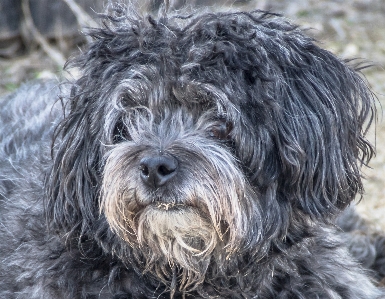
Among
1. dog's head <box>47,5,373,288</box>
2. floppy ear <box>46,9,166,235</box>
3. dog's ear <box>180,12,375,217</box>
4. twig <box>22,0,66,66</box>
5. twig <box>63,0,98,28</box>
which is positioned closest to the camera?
dog's head <box>47,5,373,288</box>

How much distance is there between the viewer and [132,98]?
3.71m

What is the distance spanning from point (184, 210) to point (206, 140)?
0.35 metres

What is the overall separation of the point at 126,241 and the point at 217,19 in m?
1.09

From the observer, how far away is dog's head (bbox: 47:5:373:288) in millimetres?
3490

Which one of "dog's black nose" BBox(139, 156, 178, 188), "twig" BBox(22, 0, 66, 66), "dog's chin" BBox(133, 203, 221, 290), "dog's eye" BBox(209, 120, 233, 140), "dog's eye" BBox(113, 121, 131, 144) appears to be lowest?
"twig" BBox(22, 0, 66, 66)

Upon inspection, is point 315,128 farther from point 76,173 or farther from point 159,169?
point 76,173

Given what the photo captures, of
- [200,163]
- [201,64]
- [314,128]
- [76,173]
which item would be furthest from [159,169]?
[314,128]

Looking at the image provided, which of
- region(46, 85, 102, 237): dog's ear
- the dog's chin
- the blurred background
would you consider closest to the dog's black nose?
the dog's chin

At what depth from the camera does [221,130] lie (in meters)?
3.66

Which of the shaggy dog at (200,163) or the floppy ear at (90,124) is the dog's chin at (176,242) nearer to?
the shaggy dog at (200,163)

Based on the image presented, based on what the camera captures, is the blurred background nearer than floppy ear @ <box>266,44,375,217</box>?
No

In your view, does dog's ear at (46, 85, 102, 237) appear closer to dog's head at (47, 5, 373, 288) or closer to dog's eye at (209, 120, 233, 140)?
dog's head at (47, 5, 373, 288)

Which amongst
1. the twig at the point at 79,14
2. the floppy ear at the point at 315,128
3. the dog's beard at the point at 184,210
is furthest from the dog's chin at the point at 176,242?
the twig at the point at 79,14

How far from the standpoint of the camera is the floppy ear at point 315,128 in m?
3.66
